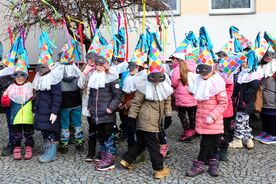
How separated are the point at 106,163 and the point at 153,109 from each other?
0.99 meters

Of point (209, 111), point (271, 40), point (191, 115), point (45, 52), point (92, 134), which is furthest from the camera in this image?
point (191, 115)

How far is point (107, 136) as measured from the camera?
522 cm

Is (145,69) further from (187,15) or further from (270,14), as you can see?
(270,14)

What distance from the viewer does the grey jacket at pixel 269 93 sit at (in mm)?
6234

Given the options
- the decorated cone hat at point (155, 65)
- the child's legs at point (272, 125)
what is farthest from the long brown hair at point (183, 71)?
the child's legs at point (272, 125)

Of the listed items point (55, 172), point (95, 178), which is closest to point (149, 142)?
point (95, 178)

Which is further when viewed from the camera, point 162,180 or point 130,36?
point 130,36

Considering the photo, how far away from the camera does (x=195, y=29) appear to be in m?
9.54

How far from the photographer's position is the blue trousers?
5766mm

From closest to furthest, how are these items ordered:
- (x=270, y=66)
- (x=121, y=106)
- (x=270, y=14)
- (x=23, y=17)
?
(x=121, y=106) → (x=270, y=66) → (x=23, y=17) → (x=270, y=14)

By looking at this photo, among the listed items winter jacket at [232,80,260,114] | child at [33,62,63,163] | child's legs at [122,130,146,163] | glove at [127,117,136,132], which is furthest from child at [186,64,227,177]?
child at [33,62,63,163]

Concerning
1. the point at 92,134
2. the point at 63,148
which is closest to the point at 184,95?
the point at 92,134

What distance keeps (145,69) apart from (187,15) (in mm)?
4606

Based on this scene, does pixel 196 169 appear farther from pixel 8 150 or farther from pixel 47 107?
pixel 8 150
